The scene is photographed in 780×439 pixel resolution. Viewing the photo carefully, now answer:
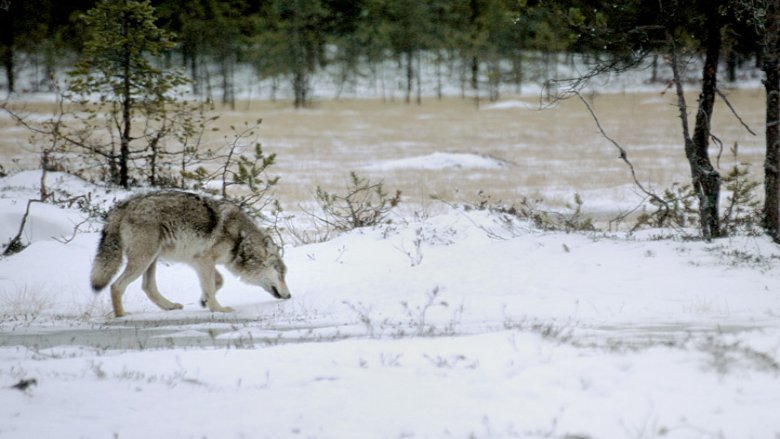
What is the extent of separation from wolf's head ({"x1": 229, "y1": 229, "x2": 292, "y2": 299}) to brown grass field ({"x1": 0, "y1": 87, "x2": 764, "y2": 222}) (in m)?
4.62

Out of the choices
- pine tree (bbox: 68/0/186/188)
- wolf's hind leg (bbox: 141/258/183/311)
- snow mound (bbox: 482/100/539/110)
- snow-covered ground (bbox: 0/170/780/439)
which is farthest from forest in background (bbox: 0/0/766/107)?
wolf's hind leg (bbox: 141/258/183/311)

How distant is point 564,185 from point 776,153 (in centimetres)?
1601

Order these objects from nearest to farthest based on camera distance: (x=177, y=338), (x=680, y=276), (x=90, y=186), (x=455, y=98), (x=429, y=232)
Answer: (x=177, y=338) < (x=680, y=276) < (x=429, y=232) < (x=90, y=186) < (x=455, y=98)

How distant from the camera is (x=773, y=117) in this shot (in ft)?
40.5

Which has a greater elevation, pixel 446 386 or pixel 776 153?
pixel 776 153

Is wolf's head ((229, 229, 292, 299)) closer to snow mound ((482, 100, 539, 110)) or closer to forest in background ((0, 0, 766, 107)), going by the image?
forest in background ((0, 0, 766, 107))

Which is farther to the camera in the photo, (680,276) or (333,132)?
(333,132)

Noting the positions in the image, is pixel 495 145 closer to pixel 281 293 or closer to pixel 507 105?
A: pixel 507 105

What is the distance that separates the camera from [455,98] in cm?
9238

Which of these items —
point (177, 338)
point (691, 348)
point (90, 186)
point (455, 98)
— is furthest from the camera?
point (455, 98)

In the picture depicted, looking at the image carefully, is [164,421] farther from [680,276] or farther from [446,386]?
[680,276]

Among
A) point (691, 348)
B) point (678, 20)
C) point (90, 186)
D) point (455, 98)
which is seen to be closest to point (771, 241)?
point (678, 20)

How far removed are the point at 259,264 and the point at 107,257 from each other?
1.92 m

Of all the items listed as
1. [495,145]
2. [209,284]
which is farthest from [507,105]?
[209,284]
